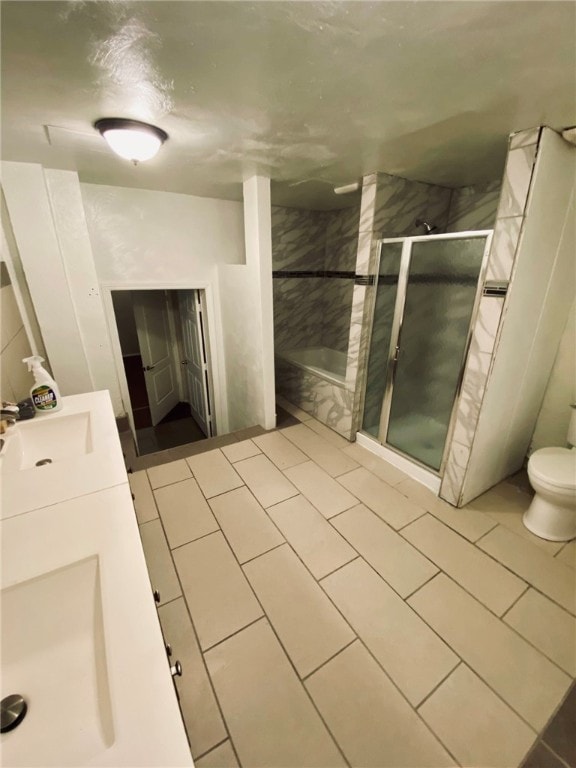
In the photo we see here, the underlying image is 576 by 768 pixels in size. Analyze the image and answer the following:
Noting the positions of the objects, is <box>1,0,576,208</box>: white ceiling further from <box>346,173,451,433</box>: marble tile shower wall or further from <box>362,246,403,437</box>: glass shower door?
<box>362,246,403,437</box>: glass shower door

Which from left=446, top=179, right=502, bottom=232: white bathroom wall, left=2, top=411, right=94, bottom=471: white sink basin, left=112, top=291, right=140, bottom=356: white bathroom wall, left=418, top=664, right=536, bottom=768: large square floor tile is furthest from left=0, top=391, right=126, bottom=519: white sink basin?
left=112, top=291, right=140, bottom=356: white bathroom wall

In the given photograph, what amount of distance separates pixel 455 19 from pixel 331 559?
217 cm

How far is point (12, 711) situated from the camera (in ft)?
1.96

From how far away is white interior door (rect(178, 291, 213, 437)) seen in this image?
11.2 ft

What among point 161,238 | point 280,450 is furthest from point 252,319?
point 280,450

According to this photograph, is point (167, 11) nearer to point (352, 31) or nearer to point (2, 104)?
point (352, 31)

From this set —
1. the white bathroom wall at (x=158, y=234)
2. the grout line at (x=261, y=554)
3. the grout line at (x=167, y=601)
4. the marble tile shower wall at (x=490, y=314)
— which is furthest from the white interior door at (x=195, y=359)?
the marble tile shower wall at (x=490, y=314)

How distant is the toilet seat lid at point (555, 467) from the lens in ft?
5.61

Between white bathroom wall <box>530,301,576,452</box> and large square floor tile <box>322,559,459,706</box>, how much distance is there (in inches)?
70.1

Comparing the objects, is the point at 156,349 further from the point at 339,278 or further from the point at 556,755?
the point at 556,755

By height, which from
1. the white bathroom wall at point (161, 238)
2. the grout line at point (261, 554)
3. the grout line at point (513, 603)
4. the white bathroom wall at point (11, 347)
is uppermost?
the white bathroom wall at point (161, 238)

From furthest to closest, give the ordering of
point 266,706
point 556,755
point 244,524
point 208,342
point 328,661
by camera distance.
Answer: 1. point 208,342
2. point 244,524
3. point 328,661
4. point 266,706
5. point 556,755

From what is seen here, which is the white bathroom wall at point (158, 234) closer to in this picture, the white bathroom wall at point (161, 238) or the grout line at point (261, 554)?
the white bathroom wall at point (161, 238)

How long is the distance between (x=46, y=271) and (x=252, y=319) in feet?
4.97
